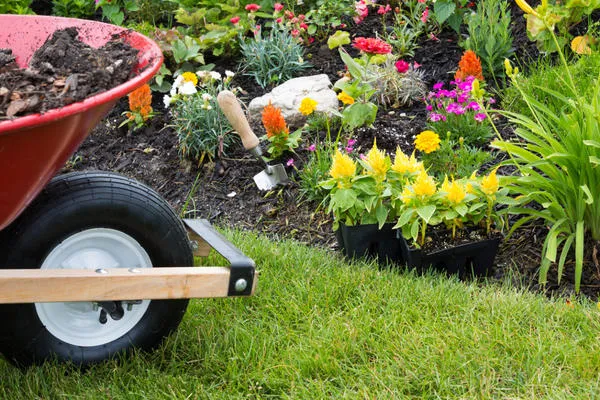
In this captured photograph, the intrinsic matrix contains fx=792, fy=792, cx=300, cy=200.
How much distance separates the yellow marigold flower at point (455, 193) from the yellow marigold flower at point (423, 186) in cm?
8

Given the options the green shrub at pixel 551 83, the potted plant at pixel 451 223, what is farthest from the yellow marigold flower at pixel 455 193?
the green shrub at pixel 551 83

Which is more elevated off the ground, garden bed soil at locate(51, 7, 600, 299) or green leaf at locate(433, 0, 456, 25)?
green leaf at locate(433, 0, 456, 25)

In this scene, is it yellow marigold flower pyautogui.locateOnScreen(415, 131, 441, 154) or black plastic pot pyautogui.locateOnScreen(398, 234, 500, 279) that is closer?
black plastic pot pyautogui.locateOnScreen(398, 234, 500, 279)

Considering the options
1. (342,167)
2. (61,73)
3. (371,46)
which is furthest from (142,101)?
(61,73)

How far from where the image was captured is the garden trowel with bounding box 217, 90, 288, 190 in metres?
3.25

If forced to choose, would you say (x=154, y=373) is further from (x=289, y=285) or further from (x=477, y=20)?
(x=477, y=20)

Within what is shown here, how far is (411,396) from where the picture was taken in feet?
7.41

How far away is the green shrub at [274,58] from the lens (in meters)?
4.26

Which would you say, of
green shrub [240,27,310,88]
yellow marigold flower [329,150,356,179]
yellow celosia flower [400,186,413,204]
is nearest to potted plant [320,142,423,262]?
yellow marigold flower [329,150,356,179]

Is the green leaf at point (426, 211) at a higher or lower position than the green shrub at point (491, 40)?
lower

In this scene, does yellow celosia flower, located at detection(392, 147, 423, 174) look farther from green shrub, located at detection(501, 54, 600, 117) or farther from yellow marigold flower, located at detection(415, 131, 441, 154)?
green shrub, located at detection(501, 54, 600, 117)

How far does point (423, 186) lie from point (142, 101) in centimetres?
190

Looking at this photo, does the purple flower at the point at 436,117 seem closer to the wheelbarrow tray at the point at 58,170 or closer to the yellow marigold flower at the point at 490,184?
the yellow marigold flower at the point at 490,184

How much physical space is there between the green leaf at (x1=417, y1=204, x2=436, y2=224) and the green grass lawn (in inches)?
9.6
